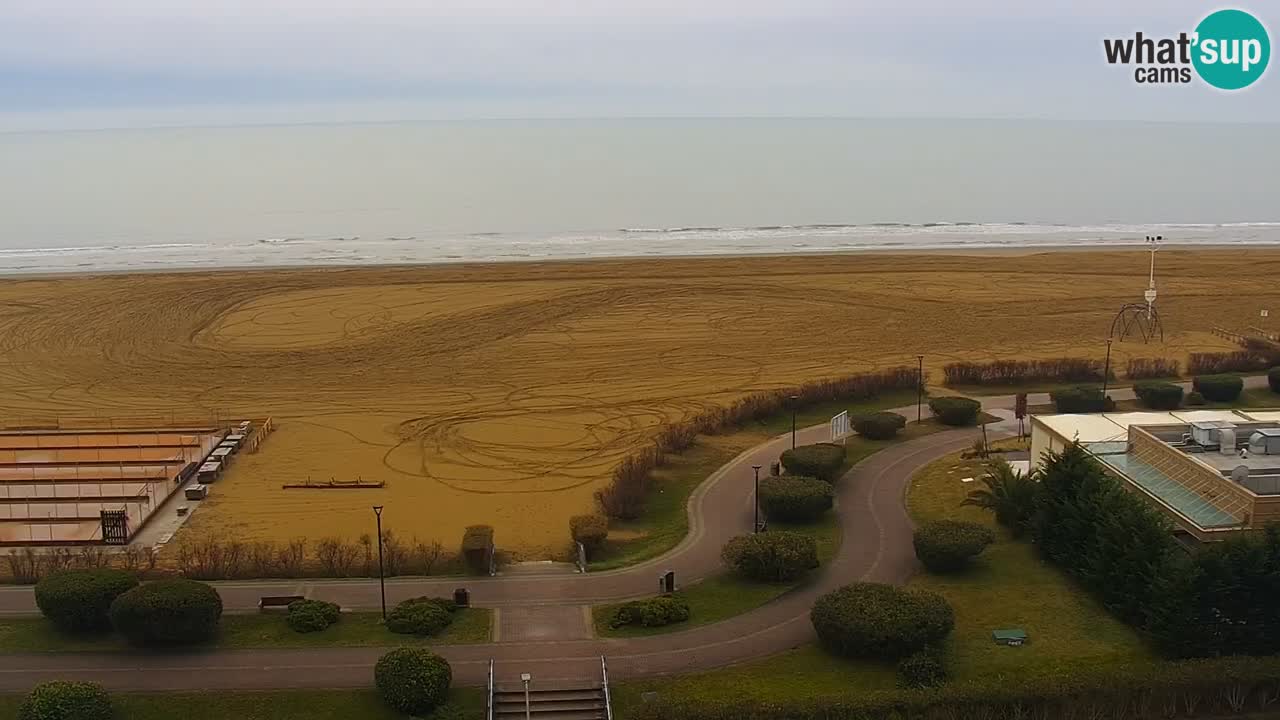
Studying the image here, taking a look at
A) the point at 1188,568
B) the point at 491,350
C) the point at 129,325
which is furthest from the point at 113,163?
the point at 1188,568

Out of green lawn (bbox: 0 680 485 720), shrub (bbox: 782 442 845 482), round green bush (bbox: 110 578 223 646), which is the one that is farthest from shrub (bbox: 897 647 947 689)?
round green bush (bbox: 110 578 223 646)

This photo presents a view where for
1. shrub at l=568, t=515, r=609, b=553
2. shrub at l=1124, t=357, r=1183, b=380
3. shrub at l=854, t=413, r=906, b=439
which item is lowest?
shrub at l=568, t=515, r=609, b=553

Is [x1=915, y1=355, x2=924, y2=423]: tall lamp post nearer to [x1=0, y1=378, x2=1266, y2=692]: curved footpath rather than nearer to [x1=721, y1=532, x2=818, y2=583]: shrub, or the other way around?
[x1=0, y1=378, x2=1266, y2=692]: curved footpath

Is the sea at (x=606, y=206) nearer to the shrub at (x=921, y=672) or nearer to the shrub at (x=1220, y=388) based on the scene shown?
the shrub at (x=1220, y=388)

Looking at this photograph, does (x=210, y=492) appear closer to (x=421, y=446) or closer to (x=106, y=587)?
(x=421, y=446)

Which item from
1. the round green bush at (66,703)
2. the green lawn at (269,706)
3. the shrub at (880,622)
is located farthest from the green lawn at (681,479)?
the round green bush at (66,703)

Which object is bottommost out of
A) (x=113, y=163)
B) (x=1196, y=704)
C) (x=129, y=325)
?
(x=1196, y=704)

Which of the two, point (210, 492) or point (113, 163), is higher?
point (113, 163)
